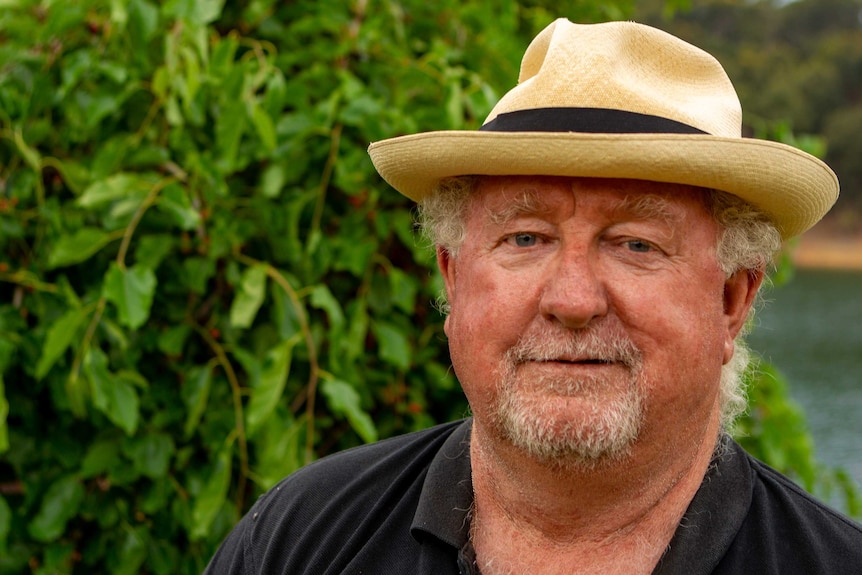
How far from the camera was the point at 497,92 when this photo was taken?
8.34 ft

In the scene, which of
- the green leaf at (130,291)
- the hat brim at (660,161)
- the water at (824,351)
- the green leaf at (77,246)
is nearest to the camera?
the hat brim at (660,161)

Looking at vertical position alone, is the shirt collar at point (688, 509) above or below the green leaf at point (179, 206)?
below

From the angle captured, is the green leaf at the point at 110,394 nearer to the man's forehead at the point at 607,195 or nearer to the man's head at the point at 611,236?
the man's head at the point at 611,236

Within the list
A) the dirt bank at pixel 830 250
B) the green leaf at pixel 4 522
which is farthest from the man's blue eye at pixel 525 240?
the dirt bank at pixel 830 250

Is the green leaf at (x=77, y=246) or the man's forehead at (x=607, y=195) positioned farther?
the green leaf at (x=77, y=246)

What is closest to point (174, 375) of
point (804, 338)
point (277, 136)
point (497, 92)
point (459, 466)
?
point (277, 136)

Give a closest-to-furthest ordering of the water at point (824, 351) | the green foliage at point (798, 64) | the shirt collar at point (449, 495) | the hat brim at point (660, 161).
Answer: the hat brim at point (660, 161)
the shirt collar at point (449, 495)
the water at point (824, 351)
the green foliage at point (798, 64)

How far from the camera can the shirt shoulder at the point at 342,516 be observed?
1633 mm

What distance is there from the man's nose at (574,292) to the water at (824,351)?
22.8 inches

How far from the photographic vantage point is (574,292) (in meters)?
1.42

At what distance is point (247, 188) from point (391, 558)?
1.03 m

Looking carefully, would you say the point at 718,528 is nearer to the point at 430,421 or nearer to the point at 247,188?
the point at 430,421

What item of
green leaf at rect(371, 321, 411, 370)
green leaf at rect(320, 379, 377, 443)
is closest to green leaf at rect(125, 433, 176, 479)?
green leaf at rect(320, 379, 377, 443)

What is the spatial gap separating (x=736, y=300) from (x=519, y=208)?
0.38m
